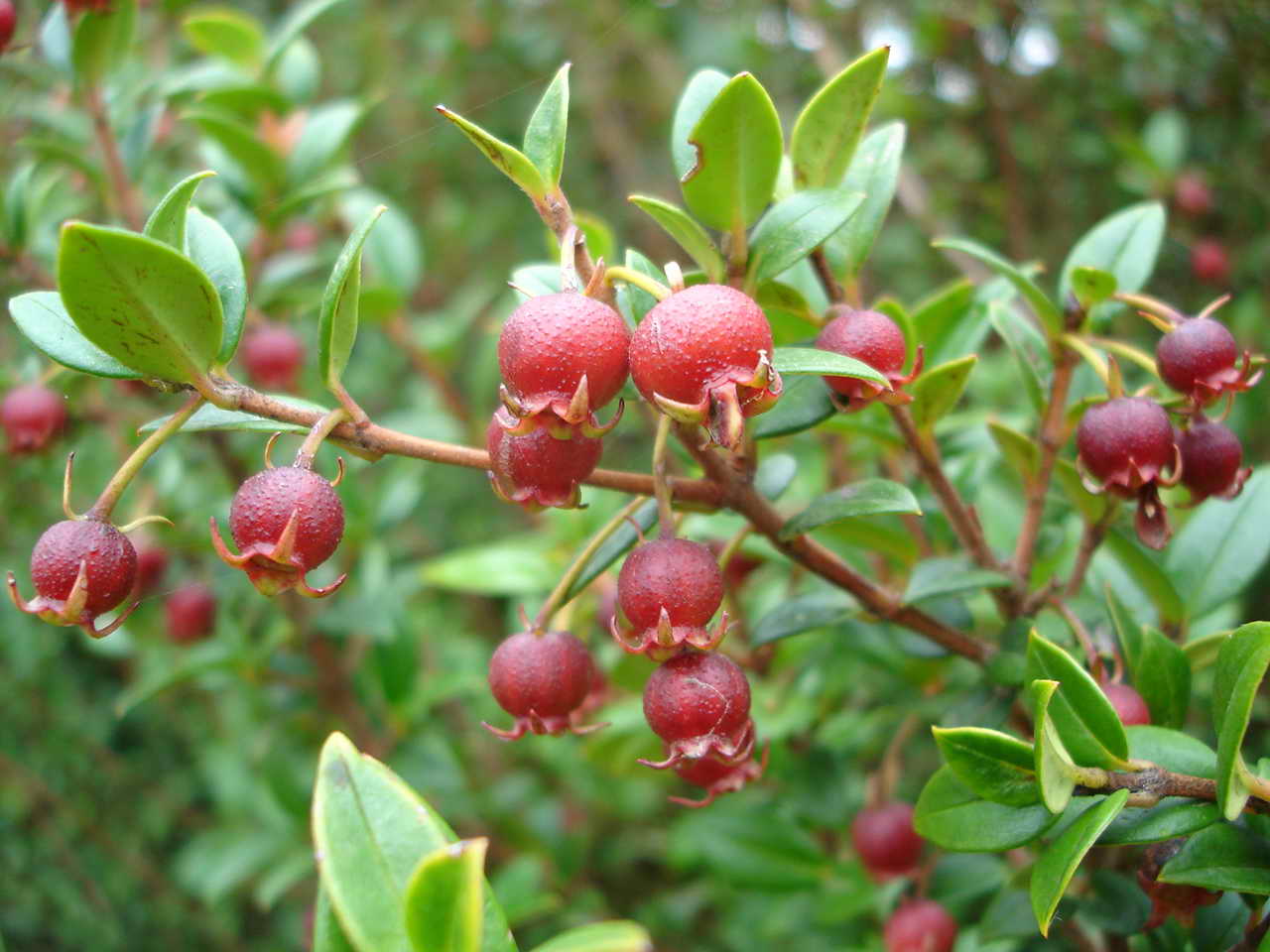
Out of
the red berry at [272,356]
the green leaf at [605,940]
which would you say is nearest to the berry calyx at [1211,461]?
the green leaf at [605,940]

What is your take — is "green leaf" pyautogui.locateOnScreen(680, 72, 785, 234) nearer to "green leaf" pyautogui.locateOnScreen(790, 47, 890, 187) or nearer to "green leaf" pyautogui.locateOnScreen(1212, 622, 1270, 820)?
"green leaf" pyautogui.locateOnScreen(790, 47, 890, 187)

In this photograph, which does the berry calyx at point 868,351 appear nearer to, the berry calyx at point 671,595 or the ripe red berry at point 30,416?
the berry calyx at point 671,595

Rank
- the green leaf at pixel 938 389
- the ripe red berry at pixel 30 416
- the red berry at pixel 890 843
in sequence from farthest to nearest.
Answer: the ripe red berry at pixel 30 416, the red berry at pixel 890 843, the green leaf at pixel 938 389

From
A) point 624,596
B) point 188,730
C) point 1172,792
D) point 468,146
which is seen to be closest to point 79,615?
point 624,596

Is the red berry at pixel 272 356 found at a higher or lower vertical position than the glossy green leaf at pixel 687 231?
lower

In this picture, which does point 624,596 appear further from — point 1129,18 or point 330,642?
point 1129,18

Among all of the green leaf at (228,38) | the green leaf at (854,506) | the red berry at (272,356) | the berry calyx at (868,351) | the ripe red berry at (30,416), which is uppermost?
the berry calyx at (868,351)

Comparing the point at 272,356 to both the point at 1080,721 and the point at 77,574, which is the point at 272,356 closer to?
the point at 77,574
